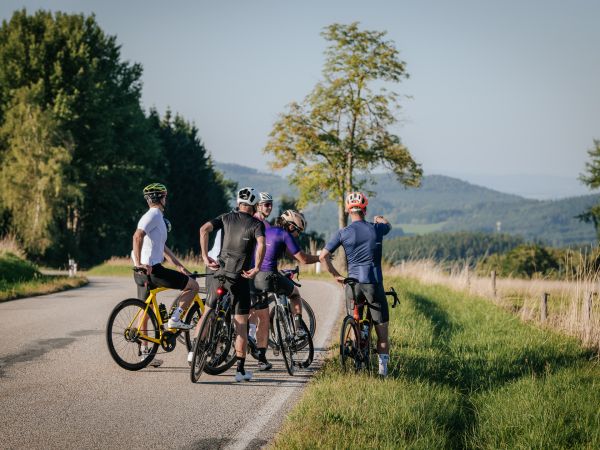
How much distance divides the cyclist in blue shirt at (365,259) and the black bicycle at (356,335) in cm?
8

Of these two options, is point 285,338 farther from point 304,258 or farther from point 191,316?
point 191,316

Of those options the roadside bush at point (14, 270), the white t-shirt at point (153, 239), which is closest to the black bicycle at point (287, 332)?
the white t-shirt at point (153, 239)

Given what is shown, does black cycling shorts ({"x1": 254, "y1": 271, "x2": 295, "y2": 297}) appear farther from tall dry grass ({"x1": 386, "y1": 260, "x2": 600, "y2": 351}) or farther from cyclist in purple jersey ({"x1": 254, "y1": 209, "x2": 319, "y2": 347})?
tall dry grass ({"x1": 386, "y1": 260, "x2": 600, "y2": 351})

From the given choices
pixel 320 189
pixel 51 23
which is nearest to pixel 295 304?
pixel 320 189

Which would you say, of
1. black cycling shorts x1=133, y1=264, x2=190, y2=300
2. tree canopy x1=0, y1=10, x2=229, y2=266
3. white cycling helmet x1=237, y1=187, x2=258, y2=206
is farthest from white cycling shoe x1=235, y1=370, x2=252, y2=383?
tree canopy x1=0, y1=10, x2=229, y2=266

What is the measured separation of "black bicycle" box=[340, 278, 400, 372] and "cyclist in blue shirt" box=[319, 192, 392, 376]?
0.08m

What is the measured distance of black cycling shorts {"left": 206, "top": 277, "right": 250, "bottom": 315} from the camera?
7.04 m

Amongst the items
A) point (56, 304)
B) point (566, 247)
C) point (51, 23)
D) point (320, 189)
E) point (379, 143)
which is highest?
point (51, 23)

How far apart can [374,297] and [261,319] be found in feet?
4.53

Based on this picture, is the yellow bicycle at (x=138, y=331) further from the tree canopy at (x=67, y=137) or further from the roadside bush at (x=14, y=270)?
the tree canopy at (x=67, y=137)

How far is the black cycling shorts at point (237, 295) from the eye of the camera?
7043mm

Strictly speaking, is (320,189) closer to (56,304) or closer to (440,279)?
(440,279)

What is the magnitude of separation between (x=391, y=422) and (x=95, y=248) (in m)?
45.6

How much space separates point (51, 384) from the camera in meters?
6.89
